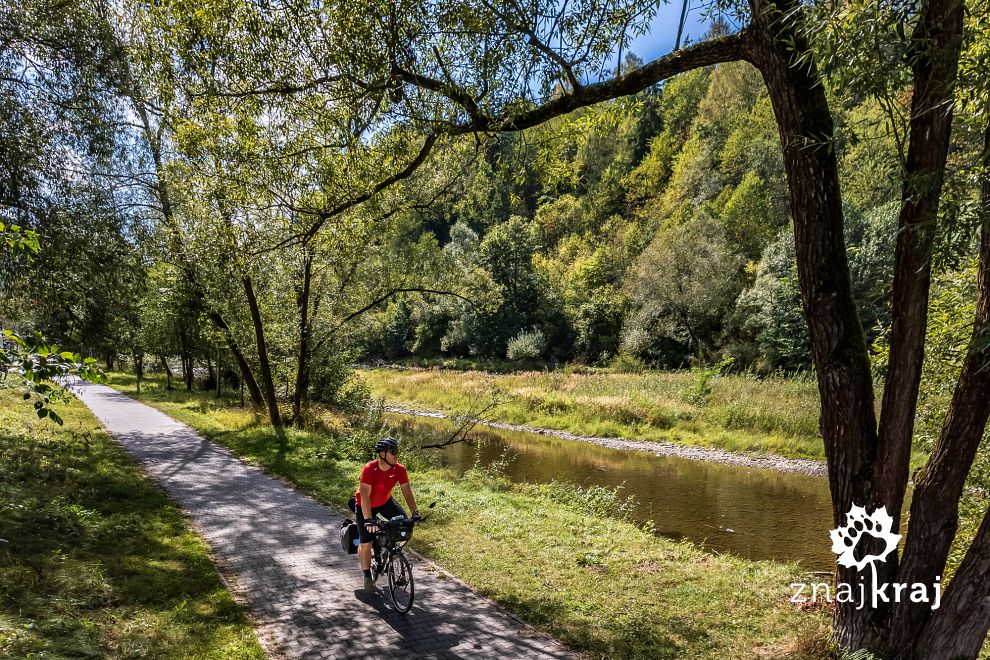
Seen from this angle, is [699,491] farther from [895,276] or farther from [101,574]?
[101,574]

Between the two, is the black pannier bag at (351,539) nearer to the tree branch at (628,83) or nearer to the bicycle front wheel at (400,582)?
the bicycle front wheel at (400,582)

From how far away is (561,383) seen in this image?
32.4m

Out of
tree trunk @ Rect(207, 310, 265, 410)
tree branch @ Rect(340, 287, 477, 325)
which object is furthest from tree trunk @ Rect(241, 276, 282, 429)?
tree branch @ Rect(340, 287, 477, 325)

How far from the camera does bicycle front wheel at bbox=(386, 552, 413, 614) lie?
566cm

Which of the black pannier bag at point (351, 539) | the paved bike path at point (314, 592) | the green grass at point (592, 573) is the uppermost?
the black pannier bag at point (351, 539)

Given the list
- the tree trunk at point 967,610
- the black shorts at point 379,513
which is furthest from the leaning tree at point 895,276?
the black shorts at point 379,513

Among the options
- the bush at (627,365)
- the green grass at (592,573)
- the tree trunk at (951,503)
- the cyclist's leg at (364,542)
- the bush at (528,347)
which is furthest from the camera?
the bush at (528,347)

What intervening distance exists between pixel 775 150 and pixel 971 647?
5316 cm

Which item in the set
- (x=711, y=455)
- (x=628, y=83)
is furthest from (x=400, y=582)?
(x=711, y=455)

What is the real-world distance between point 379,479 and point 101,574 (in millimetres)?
3200

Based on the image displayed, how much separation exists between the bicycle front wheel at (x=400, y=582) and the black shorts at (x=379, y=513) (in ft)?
1.18

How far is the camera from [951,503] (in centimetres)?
423

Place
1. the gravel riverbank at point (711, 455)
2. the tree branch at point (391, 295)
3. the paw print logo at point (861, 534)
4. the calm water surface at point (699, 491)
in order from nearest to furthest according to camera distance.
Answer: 1. the paw print logo at point (861, 534)
2. the calm water surface at point (699, 491)
3. the tree branch at point (391, 295)
4. the gravel riverbank at point (711, 455)

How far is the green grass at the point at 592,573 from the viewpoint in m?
5.43
